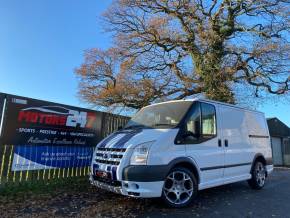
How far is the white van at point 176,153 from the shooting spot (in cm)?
591

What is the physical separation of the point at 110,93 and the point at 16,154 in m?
15.2

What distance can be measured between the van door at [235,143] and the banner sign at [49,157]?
4162 millimetres

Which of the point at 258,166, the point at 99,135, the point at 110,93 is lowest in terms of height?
the point at 258,166

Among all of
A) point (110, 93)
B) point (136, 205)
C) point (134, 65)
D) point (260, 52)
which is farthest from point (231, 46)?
point (136, 205)

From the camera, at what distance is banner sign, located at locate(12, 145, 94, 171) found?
776 centimetres

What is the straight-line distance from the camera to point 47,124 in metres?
8.48

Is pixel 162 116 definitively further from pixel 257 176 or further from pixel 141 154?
pixel 257 176

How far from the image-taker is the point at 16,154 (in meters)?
7.68

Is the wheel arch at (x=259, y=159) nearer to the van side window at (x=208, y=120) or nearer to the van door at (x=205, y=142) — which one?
the van door at (x=205, y=142)

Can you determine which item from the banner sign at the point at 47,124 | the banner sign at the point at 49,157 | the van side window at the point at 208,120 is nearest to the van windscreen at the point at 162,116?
the van side window at the point at 208,120

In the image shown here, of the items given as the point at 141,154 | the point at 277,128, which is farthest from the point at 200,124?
the point at 277,128

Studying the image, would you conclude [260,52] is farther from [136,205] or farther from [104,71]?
[104,71]

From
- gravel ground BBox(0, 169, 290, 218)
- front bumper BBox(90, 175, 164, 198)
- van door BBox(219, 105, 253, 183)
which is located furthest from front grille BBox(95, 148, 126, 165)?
van door BBox(219, 105, 253, 183)

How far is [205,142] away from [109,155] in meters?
2.17
